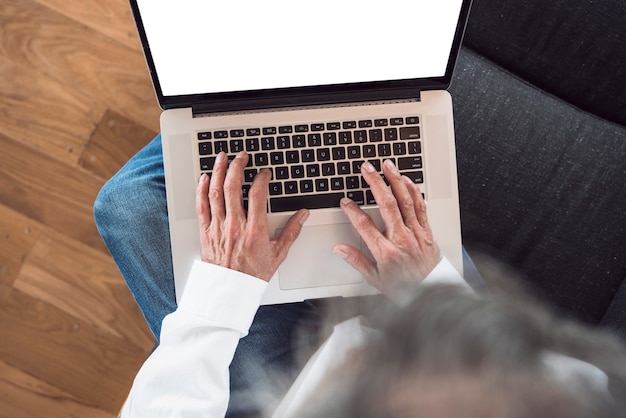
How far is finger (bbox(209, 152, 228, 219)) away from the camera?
2.51 ft

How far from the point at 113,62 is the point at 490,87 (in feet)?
2.52

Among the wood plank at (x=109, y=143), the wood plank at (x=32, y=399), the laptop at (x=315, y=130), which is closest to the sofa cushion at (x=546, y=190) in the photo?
the laptop at (x=315, y=130)

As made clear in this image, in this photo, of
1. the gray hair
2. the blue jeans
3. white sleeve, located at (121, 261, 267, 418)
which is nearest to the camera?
the gray hair

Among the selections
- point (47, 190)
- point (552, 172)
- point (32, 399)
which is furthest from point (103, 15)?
point (552, 172)

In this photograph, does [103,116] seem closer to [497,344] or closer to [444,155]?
[444,155]

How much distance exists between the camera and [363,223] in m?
0.77

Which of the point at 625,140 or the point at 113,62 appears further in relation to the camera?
the point at 113,62

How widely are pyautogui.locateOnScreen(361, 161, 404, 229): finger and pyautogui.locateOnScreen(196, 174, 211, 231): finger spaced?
0.73 feet

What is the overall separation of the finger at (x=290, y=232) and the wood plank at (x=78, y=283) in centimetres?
55

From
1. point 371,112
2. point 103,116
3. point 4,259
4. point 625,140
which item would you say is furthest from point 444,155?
point 4,259

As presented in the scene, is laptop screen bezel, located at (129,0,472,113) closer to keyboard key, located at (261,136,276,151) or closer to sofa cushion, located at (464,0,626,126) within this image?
keyboard key, located at (261,136,276,151)

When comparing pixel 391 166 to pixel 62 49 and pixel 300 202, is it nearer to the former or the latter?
pixel 300 202

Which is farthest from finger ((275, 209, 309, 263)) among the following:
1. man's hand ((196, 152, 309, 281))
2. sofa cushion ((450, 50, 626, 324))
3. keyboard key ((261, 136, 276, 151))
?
sofa cushion ((450, 50, 626, 324))

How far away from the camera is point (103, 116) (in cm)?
Result: 117
